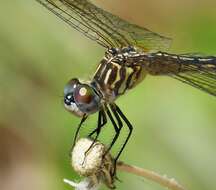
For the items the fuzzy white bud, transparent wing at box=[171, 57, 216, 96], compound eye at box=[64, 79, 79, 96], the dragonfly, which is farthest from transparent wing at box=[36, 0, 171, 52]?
the fuzzy white bud

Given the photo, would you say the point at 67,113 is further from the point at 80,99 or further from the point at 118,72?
the point at 80,99

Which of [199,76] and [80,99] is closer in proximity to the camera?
[80,99]

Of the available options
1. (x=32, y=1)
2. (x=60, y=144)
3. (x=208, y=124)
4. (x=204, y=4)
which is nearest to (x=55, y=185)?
(x=60, y=144)

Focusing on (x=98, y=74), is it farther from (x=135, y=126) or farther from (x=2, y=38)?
(x=2, y=38)

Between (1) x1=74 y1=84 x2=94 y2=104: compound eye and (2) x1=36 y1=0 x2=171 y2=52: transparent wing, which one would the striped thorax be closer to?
(1) x1=74 y1=84 x2=94 y2=104: compound eye

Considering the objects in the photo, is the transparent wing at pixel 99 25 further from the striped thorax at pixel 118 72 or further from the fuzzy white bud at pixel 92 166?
the fuzzy white bud at pixel 92 166

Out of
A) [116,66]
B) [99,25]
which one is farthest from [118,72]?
[99,25]
